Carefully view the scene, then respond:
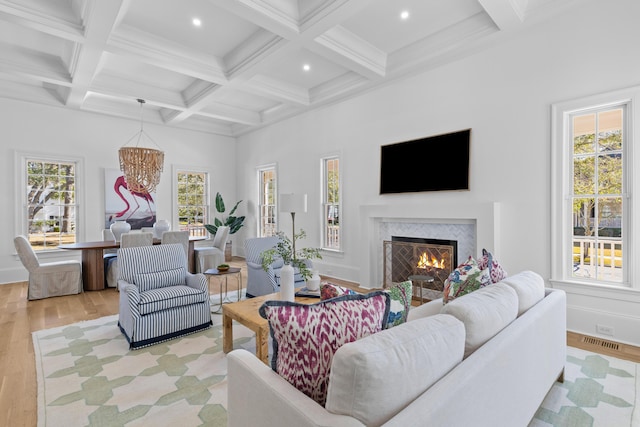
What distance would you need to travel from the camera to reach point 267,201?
25.4 feet

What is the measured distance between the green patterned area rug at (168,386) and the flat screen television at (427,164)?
2300mm

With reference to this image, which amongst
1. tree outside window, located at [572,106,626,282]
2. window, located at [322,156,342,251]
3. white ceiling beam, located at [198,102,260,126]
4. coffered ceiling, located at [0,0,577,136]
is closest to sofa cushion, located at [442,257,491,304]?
tree outside window, located at [572,106,626,282]

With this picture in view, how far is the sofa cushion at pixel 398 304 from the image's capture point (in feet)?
4.88

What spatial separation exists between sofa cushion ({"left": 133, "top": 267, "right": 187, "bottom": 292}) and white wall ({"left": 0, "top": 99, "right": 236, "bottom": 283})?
4.06m

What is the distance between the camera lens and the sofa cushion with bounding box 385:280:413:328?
1.49 meters

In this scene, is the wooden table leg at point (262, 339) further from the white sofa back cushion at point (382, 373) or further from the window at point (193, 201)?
the window at point (193, 201)

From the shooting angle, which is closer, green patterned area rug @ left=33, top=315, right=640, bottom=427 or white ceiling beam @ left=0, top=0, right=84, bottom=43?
green patterned area rug @ left=33, top=315, right=640, bottom=427

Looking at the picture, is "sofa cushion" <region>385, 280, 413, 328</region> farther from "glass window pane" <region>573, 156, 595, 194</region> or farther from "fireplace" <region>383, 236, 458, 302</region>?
"glass window pane" <region>573, 156, 595, 194</region>

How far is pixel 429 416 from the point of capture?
0.99 metres

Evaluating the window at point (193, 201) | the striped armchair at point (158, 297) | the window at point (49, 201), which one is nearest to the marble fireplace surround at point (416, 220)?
the striped armchair at point (158, 297)

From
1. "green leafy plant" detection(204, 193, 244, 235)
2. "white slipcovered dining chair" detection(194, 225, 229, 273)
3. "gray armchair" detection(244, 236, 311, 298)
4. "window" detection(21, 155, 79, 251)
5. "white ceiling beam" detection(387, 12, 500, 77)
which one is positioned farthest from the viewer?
"green leafy plant" detection(204, 193, 244, 235)

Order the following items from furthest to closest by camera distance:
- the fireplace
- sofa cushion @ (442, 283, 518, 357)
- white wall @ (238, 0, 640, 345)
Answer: the fireplace, white wall @ (238, 0, 640, 345), sofa cushion @ (442, 283, 518, 357)

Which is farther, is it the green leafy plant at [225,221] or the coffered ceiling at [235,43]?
the green leafy plant at [225,221]

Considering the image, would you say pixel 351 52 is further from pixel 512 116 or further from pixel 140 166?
pixel 140 166
